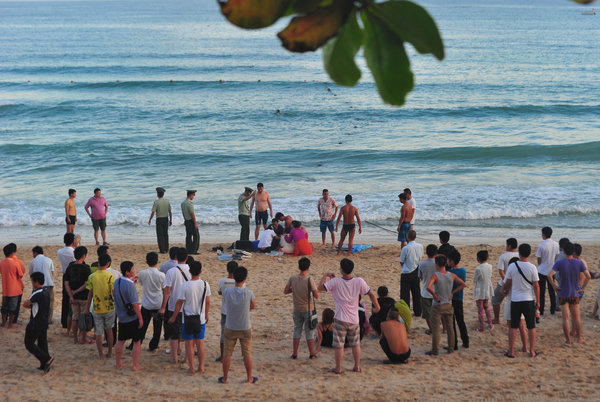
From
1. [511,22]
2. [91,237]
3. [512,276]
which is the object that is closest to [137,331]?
[512,276]

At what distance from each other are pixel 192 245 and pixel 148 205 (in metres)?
7.14

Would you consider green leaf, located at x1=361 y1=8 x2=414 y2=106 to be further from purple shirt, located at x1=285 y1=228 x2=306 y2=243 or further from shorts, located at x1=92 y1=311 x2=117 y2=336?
purple shirt, located at x1=285 y1=228 x2=306 y2=243

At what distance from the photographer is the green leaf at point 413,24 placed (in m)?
0.98

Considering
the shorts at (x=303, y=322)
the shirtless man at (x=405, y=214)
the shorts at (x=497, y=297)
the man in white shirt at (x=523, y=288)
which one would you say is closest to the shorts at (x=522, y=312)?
the man in white shirt at (x=523, y=288)

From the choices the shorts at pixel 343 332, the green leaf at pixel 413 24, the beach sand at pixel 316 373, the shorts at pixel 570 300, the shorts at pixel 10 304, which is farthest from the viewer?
the shorts at pixel 10 304

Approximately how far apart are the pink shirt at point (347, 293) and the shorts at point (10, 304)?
16.5 ft

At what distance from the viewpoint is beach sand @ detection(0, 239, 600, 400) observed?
302 inches

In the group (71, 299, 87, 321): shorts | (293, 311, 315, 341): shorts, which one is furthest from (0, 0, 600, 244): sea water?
(71, 299, 87, 321): shorts

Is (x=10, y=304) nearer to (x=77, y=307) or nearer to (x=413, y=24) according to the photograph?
(x=77, y=307)

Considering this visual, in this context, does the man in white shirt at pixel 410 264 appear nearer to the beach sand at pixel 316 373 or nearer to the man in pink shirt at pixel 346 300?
the beach sand at pixel 316 373

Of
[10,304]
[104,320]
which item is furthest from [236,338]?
[10,304]

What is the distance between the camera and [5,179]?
25.0m

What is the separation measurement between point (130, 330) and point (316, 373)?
2.49 meters

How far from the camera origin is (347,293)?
7641mm
